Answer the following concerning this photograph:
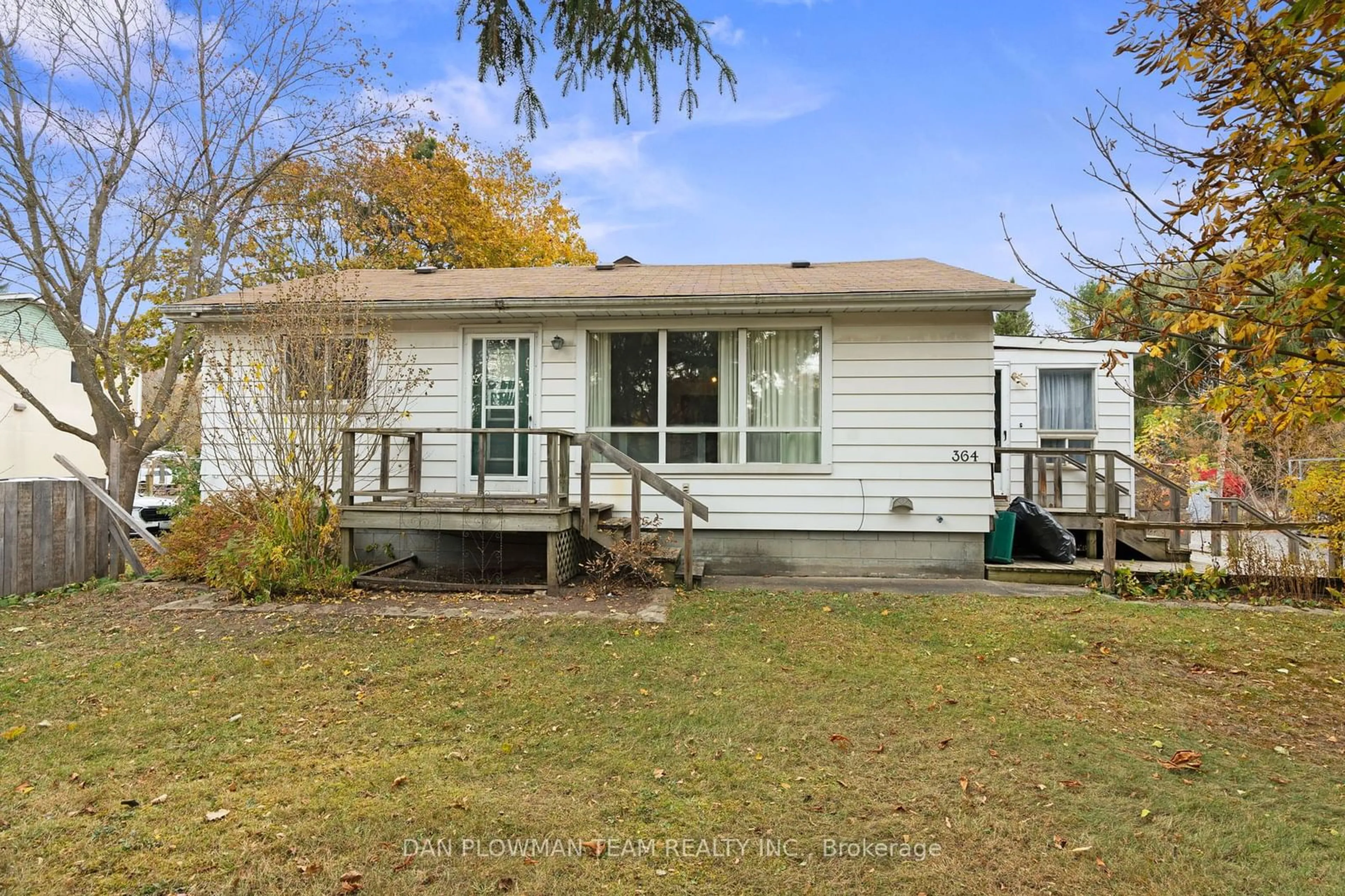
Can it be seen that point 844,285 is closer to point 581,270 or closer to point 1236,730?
point 581,270

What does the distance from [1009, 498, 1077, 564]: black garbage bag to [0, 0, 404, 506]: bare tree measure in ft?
36.0

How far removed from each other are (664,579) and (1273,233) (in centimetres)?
570

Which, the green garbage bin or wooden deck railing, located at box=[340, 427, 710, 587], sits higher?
wooden deck railing, located at box=[340, 427, 710, 587]

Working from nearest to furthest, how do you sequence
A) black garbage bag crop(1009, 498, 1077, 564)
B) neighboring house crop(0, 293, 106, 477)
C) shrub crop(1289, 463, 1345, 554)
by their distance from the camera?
shrub crop(1289, 463, 1345, 554) → black garbage bag crop(1009, 498, 1077, 564) → neighboring house crop(0, 293, 106, 477)

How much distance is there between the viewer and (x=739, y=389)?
8445 mm

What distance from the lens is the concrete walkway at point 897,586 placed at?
7.30m

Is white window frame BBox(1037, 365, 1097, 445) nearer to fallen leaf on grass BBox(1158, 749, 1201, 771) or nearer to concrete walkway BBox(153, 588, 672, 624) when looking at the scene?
Result: concrete walkway BBox(153, 588, 672, 624)

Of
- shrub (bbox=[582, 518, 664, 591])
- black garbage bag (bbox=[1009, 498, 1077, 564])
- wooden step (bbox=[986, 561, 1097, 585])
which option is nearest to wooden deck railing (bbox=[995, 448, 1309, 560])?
black garbage bag (bbox=[1009, 498, 1077, 564])

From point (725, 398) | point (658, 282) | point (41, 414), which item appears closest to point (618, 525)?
point (725, 398)

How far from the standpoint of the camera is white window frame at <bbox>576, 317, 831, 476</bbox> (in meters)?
8.27

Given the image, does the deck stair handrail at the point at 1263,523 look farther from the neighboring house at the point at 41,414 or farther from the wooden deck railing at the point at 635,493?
the neighboring house at the point at 41,414

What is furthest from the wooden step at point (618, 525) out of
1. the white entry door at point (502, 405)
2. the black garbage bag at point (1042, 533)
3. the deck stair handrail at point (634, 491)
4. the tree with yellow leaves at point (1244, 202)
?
the tree with yellow leaves at point (1244, 202)

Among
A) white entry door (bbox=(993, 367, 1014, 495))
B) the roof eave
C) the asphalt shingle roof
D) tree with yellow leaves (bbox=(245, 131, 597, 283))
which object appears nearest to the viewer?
the roof eave

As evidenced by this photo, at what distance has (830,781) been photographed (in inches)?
124
